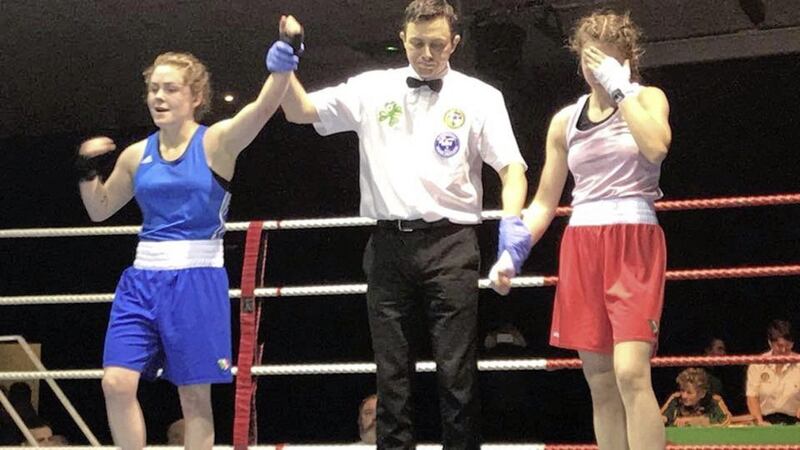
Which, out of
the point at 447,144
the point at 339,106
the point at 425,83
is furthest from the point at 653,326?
the point at 339,106

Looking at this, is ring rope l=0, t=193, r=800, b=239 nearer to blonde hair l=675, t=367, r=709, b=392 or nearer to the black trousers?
the black trousers

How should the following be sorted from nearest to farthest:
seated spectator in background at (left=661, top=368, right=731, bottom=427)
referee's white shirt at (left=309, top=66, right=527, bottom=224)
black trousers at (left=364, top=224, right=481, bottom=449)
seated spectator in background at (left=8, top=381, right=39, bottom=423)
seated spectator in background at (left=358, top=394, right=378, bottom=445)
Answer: black trousers at (left=364, top=224, right=481, bottom=449)
referee's white shirt at (left=309, top=66, right=527, bottom=224)
seated spectator in background at (left=358, top=394, right=378, bottom=445)
seated spectator in background at (left=661, top=368, right=731, bottom=427)
seated spectator in background at (left=8, top=381, right=39, bottom=423)

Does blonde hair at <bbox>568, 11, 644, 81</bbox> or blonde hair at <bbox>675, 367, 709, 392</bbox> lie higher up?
blonde hair at <bbox>568, 11, 644, 81</bbox>

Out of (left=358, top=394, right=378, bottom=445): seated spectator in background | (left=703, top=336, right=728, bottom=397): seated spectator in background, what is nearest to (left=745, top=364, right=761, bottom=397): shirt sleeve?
(left=703, top=336, right=728, bottom=397): seated spectator in background

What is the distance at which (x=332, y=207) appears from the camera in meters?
7.22

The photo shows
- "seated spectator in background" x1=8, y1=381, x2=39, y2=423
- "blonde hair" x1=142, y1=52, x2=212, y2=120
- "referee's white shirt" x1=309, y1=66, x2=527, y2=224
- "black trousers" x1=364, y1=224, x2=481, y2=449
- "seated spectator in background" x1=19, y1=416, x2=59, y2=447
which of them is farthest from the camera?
"seated spectator in background" x1=8, y1=381, x2=39, y2=423

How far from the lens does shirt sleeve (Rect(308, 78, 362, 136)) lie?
250 cm

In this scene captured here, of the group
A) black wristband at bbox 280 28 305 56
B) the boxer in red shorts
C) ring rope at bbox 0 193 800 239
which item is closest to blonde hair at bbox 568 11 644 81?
the boxer in red shorts

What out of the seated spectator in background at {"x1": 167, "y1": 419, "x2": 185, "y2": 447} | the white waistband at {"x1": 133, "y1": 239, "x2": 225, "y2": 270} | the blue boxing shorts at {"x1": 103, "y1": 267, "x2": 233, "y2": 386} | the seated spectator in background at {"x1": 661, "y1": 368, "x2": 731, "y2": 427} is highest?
the white waistband at {"x1": 133, "y1": 239, "x2": 225, "y2": 270}

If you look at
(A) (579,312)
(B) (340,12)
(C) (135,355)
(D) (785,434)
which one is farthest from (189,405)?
(B) (340,12)

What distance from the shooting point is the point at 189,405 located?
8.14 ft

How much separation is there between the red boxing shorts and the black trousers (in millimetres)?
206

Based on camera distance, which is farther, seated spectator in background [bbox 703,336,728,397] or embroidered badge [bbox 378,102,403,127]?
seated spectator in background [bbox 703,336,728,397]

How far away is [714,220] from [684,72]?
0.97m
